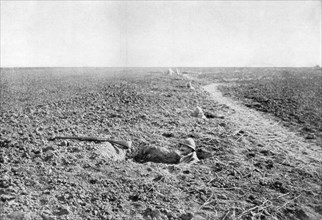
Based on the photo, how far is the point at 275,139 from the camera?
6.38m

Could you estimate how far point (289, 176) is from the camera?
14.9 ft

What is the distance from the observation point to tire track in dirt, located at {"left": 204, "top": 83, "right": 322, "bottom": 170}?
5366mm

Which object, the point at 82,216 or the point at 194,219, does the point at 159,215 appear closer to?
the point at 194,219

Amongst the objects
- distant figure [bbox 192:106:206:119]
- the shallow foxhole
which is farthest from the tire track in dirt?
the shallow foxhole

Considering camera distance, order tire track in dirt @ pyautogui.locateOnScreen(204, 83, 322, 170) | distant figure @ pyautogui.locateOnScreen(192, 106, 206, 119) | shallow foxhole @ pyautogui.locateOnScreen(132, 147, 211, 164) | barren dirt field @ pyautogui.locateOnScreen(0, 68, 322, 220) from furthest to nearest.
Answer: distant figure @ pyautogui.locateOnScreen(192, 106, 206, 119) → tire track in dirt @ pyautogui.locateOnScreen(204, 83, 322, 170) → shallow foxhole @ pyautogui.locateOnScreen(132, 147, 211, 164) → barren dirt field @ pyautogui.locateOnScreen(0, 68, 322, 220)

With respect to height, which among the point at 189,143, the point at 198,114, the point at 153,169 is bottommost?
the point at 153,169

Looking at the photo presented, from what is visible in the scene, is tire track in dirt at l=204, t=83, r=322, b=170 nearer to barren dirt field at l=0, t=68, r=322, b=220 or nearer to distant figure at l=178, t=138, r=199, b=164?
barren dirt field at l=0, t=68, r=322, b=220

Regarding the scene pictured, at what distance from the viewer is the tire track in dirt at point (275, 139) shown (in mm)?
5366

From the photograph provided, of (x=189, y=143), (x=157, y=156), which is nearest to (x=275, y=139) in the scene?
(x=189, y=143)

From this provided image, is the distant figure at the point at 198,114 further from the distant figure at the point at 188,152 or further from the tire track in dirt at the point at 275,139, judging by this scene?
the distant figure at the point at 188,152

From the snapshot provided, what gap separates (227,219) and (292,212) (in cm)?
85

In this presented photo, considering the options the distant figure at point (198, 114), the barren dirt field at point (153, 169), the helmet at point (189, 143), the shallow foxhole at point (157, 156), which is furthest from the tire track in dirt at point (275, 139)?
the shallow foxhole at point (157, 156)

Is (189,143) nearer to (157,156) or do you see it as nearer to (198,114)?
(157,156)

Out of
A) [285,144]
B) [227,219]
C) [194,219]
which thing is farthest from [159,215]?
[285,144]
